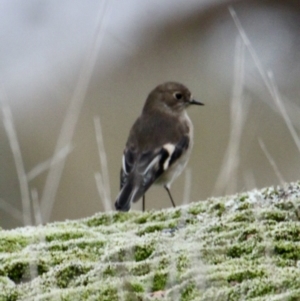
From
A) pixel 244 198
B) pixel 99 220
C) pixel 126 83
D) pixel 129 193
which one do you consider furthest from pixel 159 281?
pixel 126 83

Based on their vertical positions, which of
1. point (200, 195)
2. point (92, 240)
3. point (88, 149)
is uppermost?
point (88, 149)

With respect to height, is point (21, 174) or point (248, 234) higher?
point (21, 174)

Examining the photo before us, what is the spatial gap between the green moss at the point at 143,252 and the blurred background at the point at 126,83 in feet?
18.2

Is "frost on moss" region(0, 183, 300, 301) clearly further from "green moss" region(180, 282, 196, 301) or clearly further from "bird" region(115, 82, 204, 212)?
"bird" region(115, 82, 204, 212)

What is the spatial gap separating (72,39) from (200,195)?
23.2ft

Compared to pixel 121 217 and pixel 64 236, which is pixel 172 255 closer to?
pixel 64 236

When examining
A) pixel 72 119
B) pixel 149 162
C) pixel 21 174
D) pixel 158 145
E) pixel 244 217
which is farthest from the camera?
pixel 158 145

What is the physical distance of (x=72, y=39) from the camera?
17.9 meters

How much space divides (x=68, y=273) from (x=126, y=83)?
12731mm

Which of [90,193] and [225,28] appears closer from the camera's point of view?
[90,193]

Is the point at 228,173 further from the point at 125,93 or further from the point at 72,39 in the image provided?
the point at 72,39

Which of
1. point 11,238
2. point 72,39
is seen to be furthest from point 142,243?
point 72,39

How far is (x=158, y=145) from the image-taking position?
328 inches

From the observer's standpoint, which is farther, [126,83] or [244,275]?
[126,83]
